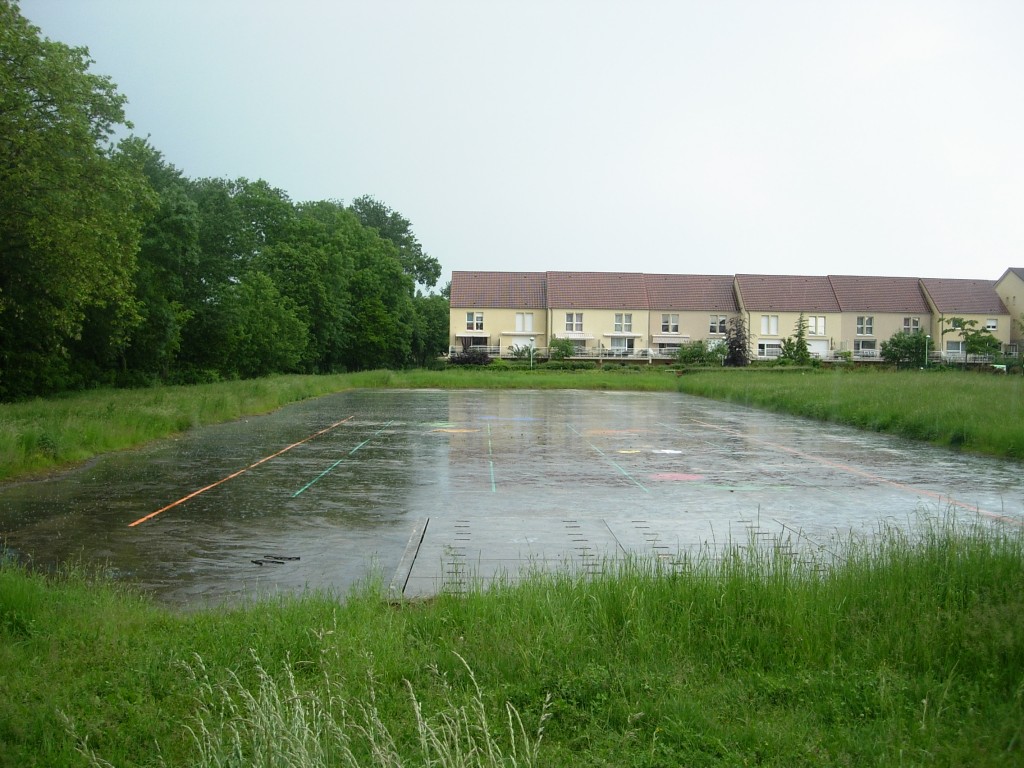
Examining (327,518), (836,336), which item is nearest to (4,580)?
(327,518)

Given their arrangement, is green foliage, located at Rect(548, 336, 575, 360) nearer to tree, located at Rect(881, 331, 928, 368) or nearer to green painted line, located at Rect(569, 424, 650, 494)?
tree, located at Rect(881, 331, 928, 368)

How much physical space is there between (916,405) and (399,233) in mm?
91793

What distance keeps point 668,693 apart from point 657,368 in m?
61.0

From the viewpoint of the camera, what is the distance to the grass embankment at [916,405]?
800 inches

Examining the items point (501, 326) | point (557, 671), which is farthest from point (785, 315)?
point (557, 671)

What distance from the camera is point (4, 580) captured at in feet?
21.5

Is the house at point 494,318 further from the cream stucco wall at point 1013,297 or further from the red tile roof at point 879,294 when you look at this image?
the cream stucco wall at point 1013,297

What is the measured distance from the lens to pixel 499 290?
256ft

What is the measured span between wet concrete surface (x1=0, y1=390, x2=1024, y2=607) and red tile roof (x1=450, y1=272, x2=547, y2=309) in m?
52.9

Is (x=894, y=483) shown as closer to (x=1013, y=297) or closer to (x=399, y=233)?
(x=1013, y=297)

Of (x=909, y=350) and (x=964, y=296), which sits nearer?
(x=909, y=350)

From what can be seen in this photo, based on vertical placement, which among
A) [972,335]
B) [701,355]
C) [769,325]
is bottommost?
[701,355]

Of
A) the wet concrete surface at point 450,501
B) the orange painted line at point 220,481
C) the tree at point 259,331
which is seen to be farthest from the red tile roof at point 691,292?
the orange painted line at point 220,481

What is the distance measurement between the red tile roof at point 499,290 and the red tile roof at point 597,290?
5.00 ft
